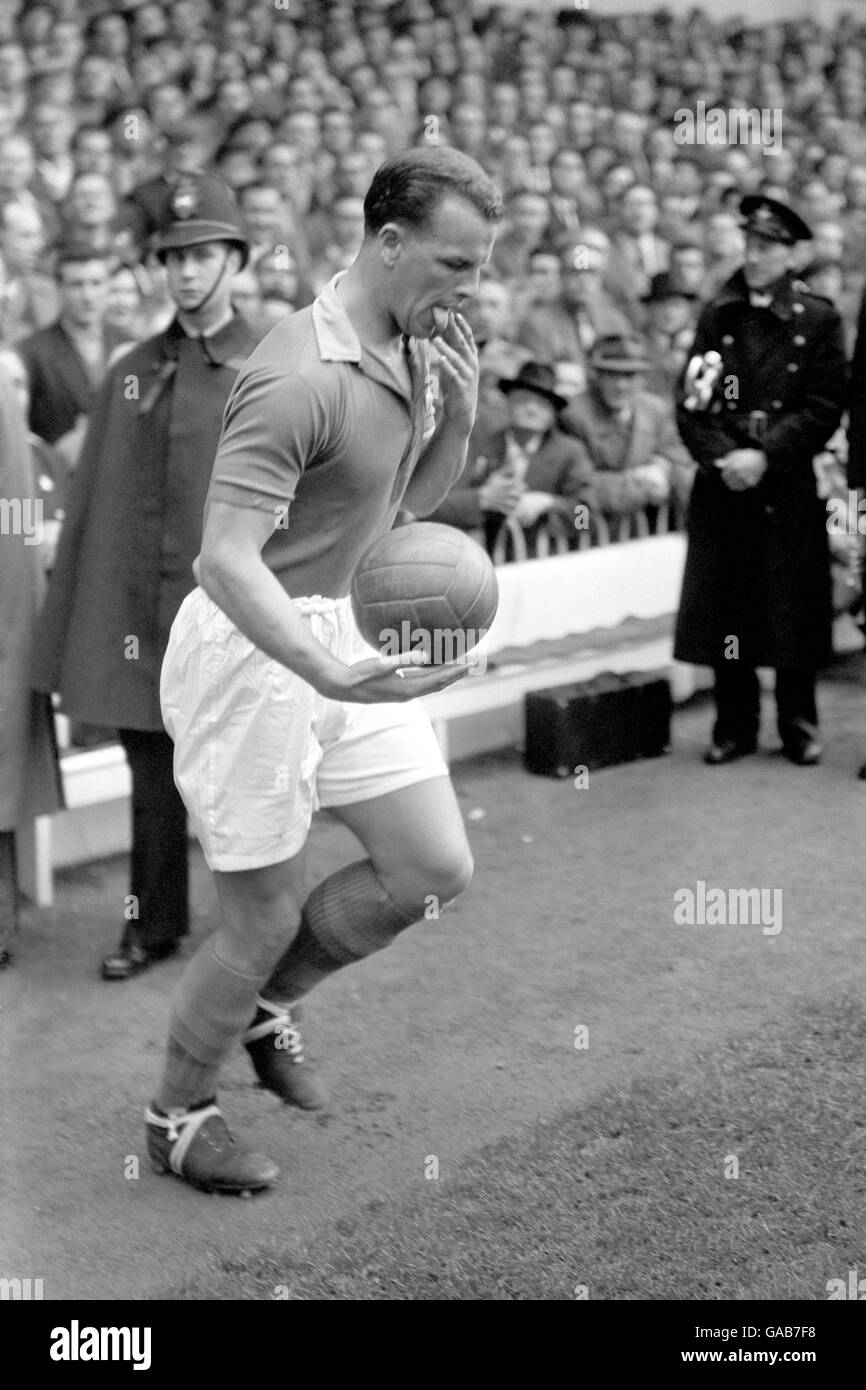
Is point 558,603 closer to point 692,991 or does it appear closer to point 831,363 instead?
point 831,363

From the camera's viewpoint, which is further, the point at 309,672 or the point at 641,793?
the point at 641,793

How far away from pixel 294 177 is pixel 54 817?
5.53m

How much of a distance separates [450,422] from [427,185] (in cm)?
61

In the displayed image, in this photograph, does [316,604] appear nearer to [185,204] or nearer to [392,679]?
[392,679]

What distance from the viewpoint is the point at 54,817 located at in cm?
596

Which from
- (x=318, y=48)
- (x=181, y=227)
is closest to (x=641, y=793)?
(x=181, y=227)

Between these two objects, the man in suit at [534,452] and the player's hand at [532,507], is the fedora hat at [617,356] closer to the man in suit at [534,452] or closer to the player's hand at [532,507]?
the man in suit at [534,452]

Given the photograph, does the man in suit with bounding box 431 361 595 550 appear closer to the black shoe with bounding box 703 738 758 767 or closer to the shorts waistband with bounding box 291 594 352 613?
the black shoe with bounding box 703 738 758 767

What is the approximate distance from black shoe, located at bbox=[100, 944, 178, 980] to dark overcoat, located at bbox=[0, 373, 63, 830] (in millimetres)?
454

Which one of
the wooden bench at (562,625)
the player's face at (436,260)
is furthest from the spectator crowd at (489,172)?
the player's face at (436,260)

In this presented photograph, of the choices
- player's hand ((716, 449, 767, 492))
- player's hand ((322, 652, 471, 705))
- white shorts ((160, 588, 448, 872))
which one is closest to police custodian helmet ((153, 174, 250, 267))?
white shorts ((160, 588, 448, 872))

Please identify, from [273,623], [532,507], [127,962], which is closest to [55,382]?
[532,507]

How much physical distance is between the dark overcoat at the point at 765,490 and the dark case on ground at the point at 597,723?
0.25 metres

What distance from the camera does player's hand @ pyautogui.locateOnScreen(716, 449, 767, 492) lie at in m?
7.08
